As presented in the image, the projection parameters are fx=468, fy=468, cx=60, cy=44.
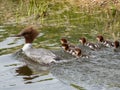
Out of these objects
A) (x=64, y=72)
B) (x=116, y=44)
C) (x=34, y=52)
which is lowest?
(x=64, y=72)

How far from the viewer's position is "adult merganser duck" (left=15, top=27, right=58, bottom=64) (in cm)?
1117

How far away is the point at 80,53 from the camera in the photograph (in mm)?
11383

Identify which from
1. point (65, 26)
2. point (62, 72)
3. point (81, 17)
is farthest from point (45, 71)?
point (81, 17)

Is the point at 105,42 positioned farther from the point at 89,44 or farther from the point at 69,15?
the point at 69,15

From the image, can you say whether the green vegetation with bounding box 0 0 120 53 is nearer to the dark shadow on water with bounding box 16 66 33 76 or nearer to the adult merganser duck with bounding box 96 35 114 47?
the adult merganser duck with bounding box 96 35 114 47

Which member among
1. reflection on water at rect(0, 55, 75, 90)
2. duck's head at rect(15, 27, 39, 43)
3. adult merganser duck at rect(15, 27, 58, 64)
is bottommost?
reflection on water at rect(0, 55, 75, 90)

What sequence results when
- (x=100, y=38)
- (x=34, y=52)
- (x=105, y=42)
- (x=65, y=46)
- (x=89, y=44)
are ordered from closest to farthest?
(x=34, y=52)
(x=65, y=46)
(x=89, y=44)
(x=105, y=42)
(x=100, y=38)

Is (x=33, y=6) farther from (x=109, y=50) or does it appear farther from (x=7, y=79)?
(x=7, y=79)

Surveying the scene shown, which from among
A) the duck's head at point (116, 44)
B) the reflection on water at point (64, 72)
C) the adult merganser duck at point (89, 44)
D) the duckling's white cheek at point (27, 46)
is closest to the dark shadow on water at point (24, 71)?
the reflection on water at point (64, 72)

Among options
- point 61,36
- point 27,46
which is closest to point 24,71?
point 27,46

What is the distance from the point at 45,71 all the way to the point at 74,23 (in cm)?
425

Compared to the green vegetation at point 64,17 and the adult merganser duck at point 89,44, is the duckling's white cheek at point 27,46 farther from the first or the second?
the adult merganser duck at point 89,44

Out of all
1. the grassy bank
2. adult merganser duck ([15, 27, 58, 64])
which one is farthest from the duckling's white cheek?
the grassy bank

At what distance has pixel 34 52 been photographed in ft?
38.1
